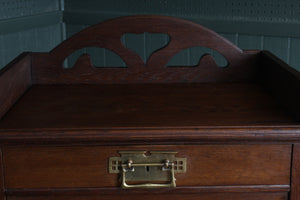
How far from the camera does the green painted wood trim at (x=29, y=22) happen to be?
1.86 m

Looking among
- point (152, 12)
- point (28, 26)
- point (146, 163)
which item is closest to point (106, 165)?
point (146, 163)

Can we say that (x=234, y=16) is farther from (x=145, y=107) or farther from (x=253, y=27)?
(x=145, y=107)

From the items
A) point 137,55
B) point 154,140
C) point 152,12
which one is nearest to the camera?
point 154,140

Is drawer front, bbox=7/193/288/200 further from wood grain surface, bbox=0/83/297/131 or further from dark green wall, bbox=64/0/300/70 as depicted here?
dark green wall, bbox=64/0/300/70

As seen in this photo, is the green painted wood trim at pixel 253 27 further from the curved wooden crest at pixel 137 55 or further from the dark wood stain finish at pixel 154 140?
the dark wood stain finish at pixel 154 140

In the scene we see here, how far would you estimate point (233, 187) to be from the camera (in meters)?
1.06

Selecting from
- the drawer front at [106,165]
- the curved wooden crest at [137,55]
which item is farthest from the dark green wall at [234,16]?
the drawer front at [106,165]

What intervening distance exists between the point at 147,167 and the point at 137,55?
46 centimetres

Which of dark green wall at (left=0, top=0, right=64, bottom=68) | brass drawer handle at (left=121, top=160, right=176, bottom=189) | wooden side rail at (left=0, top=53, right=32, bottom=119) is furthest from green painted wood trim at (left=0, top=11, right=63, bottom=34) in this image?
brass drawer handle at (left=121, top=160, right=176, bottom=189)

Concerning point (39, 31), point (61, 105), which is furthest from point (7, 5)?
point (61, 105)

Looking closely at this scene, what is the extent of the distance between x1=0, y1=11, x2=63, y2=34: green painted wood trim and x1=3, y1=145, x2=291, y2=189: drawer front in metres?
0.97

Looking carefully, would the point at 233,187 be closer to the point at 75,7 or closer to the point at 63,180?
the point at 63,180

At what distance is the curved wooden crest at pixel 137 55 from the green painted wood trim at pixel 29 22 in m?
0.55

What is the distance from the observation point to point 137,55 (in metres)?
1.40
